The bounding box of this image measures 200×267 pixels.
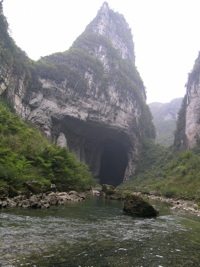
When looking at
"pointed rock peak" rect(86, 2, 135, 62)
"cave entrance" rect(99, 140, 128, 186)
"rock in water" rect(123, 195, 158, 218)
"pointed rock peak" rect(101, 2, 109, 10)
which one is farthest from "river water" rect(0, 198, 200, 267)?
"pointed rock peak" rect(101, 2, 109, 10)

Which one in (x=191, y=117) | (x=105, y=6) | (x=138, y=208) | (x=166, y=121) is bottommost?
(x=138, y=208)

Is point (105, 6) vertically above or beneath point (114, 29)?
above

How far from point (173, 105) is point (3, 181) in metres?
174

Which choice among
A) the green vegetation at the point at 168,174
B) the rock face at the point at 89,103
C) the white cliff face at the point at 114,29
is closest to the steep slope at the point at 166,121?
the rock face at the point at 89,103

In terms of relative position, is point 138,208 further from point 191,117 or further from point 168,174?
point 191,117

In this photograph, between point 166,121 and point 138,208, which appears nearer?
point 138,208

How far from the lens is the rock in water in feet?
42.3

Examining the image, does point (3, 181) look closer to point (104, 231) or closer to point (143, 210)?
point (104, 231)

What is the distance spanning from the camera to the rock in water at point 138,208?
12883 mm

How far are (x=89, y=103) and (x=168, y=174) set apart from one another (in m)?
24.2

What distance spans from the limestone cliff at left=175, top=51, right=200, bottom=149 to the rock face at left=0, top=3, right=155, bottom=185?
1264cm

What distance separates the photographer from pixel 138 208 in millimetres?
13273

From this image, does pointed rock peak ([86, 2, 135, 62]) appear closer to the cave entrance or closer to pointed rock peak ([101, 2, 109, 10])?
pointed rock peak ([101, 2, 109, 10])

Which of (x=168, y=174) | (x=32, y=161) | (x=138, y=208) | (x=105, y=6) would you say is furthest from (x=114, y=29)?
(x=138, y=208)
